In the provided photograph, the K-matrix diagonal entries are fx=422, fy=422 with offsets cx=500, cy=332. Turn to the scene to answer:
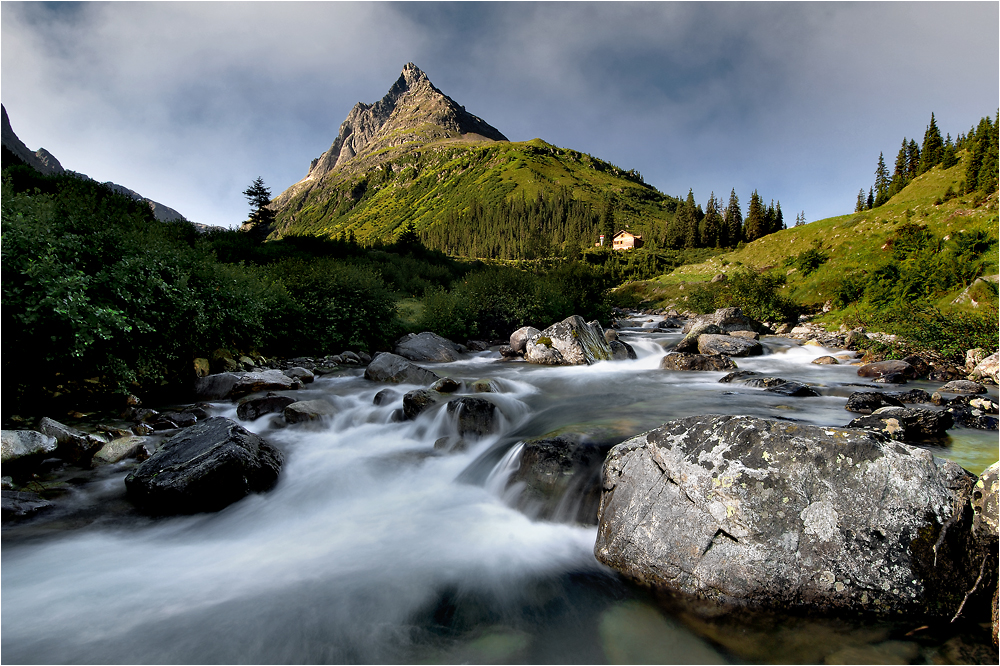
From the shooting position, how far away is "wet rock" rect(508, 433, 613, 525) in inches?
211

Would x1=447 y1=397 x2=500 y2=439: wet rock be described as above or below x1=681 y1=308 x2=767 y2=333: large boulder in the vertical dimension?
below

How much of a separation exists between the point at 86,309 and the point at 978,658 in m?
11.5

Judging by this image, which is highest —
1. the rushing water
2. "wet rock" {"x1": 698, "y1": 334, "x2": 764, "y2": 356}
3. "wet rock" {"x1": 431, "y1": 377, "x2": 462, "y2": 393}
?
"wet rock" {"x1": 698, "y1": 334, "x2": 764, "y2": 356}

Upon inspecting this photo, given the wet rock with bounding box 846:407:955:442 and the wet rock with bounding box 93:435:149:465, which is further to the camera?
the wet rock with bounding box 93:435:149:465

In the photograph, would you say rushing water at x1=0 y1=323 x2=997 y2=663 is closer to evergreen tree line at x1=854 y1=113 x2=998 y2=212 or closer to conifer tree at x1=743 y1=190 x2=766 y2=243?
evergreen tree line at x1=854 y1=113 x2=998 y2=212

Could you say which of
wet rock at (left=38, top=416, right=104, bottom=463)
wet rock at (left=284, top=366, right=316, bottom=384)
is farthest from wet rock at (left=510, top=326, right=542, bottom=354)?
wet rock at (left=38, top=416, right=104, bottom=463)

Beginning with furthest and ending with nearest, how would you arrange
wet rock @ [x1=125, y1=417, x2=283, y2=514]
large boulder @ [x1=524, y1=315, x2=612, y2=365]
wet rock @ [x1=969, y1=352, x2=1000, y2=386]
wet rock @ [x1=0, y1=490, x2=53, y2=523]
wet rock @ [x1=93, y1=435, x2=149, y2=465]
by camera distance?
large boulder @ [x1=524, y1=315, x2=612, y2=365], wet rock @ [x1=969, y1=352, x2=1000, y2=386], wet rock @ [x1=93, y1=435, x2=149, y2=465], wet rock @ [x1=125, y1=417, x2=283, y2=514], wet rock @ [x1=0, y1=490, x2=53, y2=523]

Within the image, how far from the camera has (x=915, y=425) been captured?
6230 mm

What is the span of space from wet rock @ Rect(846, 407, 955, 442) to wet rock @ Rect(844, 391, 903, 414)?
1639 mm

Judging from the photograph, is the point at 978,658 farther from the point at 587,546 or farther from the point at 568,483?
the point at 568,483

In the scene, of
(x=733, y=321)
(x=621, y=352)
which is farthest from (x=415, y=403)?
(x=733, y=321)

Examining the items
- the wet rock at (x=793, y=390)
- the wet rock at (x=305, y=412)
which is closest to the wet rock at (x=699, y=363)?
the wet rock at (x=793, y=390)

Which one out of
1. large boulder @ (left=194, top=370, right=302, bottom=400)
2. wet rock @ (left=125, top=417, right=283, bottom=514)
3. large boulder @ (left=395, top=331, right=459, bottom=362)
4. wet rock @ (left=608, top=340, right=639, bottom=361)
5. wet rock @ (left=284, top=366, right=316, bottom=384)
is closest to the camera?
wet rock @ (left=125, top=417, right=283, bottom=514)

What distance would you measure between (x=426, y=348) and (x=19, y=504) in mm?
12241
